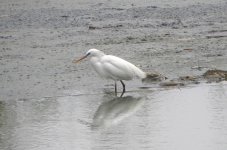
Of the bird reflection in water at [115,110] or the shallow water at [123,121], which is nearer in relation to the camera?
the shallow water at [123,121]

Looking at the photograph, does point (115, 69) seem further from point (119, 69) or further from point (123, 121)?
point (123, 121)

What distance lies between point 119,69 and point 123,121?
5.74 feet

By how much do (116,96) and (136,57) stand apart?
8.48 ft

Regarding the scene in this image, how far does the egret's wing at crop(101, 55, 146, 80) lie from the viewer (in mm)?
→ 11102

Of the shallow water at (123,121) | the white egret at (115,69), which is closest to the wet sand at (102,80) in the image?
the shallow water at (123,121)

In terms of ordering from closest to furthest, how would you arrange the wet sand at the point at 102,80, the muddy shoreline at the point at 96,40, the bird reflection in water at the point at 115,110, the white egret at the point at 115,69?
the wet sand at the point at 102,80
the bird reflection in water at the point at 115,110
the white egret at the point at 115,69
the muddy shoreline at the point at 96,40

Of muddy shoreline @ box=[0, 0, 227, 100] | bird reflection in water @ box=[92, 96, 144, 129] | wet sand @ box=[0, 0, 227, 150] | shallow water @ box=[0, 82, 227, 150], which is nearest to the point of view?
shallow water @ box=[0, 82, 227, 150]

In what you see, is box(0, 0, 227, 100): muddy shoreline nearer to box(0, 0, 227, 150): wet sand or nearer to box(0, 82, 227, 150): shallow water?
box(0, 0, 227, 150): wet sand

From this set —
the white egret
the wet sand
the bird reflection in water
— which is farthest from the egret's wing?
the bird reflection in water

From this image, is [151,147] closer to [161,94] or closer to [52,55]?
[161,94]

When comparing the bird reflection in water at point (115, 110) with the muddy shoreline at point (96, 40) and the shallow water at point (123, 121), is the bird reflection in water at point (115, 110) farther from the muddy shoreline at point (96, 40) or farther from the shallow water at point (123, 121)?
the muddy shoreline at point (96, 40)

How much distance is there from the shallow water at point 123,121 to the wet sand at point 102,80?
1 centimetres

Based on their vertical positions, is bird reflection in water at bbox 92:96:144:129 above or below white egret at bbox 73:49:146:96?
below

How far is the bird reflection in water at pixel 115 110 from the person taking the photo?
9.46 meters
